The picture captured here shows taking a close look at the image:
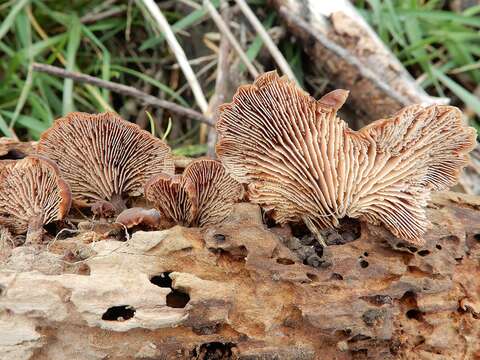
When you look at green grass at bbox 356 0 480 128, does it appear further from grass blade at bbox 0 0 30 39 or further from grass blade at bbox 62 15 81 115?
grass blade at bbox 0 0 30 39

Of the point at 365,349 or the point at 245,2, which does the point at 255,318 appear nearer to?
the point at 365,349

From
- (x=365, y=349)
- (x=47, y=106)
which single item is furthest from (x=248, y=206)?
(x=47, y=106)

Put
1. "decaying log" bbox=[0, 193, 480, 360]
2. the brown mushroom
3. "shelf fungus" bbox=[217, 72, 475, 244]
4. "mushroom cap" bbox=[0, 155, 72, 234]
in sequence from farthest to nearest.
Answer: the brown mushroom < "mushroom cap" bbox=[0, 155, 72, 234] < "shelf fungus" bbox=[217, 72, 475, 244] < "decaying log" bbox=[0, 193, 480, 360]

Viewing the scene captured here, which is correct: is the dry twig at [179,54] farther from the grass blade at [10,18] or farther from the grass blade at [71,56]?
the grass blade at [10,18]

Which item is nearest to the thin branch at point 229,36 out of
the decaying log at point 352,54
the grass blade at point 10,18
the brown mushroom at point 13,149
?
the decaying log at point 352,54

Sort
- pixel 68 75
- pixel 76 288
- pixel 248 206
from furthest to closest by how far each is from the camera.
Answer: pixel 68 75, pixel 248 206, pixel 76 288

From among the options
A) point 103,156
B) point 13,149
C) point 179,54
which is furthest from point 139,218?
point 179,54

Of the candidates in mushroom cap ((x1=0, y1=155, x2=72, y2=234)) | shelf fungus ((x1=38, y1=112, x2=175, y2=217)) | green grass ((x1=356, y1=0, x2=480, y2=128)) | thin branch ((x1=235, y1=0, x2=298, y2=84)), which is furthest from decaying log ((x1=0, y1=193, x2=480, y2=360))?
green grass ((x1=356, y1=0, x2=480, y2=128))
